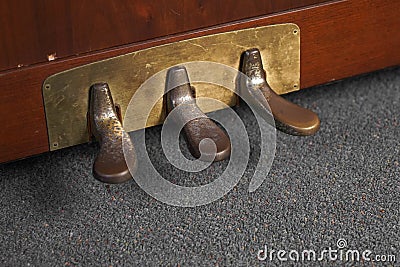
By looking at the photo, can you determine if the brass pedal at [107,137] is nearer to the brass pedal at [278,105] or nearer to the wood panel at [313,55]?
the wood panel at [313,55]

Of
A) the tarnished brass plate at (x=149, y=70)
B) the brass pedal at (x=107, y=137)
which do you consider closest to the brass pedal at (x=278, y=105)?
the tarnished brass plate at (x=149, y=70)

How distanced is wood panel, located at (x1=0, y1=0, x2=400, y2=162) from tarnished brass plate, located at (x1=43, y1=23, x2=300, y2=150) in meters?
0.01

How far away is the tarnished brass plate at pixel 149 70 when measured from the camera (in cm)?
127

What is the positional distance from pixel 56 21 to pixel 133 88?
190 millimetres

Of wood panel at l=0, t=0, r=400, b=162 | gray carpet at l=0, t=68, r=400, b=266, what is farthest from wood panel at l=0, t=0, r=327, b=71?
gray carpet at l=0, t=68, r=400, b=266

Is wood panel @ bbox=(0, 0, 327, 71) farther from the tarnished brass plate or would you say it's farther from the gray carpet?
the gray carpet

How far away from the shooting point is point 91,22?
4.03ft

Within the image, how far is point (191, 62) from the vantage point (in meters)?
1.34

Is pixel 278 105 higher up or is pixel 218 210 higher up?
pixel 278 105

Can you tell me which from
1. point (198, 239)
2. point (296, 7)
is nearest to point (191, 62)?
point (296, 7)

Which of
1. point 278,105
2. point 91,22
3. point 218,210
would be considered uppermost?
point 91,22

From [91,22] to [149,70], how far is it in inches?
5.5

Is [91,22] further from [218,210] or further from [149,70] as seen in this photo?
[218,210]

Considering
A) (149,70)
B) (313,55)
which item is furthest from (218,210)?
(313,55)
